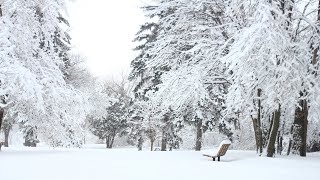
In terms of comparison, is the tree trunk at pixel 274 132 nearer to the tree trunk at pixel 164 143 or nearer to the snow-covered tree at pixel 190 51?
the snow-covered tree at pixel 190 51

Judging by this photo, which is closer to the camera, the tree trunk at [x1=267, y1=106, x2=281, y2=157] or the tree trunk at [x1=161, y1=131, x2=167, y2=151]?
the tree trunk at [x1=267, y1=106, x2=281, y2=157]

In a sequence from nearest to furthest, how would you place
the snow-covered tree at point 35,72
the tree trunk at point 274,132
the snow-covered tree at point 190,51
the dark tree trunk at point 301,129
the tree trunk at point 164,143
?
the snow-covered tree at point 35,72
the tree trunk at point 274,132
the dark tree trunk at point 301,129
the snow-covered tree at point 190,51
the tree trunk at point 164,143

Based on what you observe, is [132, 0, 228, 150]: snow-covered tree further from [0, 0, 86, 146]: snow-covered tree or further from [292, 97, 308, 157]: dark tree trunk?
[0, 0, 86, 146]: snow-covered tree

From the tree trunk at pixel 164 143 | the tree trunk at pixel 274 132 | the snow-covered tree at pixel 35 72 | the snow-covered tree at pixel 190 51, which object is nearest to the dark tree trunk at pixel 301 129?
A: the tree trunk at pixel 274 132

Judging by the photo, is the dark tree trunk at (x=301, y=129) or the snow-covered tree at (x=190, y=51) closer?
the dark tree trunk at (x=301, y=129)

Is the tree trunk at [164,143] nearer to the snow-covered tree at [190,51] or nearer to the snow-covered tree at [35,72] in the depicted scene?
the snow-covered tree at [190,51]

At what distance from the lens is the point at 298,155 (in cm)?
1535

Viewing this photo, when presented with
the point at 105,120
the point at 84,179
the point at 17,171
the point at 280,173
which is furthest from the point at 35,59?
the point at 105,120

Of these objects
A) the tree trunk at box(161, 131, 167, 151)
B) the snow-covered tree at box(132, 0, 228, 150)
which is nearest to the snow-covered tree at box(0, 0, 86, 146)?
the snow-covered tree at box(132, 0, 228, 150)

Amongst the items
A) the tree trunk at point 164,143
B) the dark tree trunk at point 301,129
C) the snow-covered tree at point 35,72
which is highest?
the snow-covered tree at point 35,72

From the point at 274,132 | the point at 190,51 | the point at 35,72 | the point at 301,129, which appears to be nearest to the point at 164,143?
the point at 190,51

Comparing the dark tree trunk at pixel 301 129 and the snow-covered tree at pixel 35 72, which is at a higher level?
the snow-covered tree at pixel 35 72

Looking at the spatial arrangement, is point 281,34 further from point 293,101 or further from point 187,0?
point 187,0

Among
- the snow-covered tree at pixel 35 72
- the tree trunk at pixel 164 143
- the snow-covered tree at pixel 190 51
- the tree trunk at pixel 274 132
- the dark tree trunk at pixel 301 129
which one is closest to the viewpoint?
the snow-covered tree at pixel 35 72
